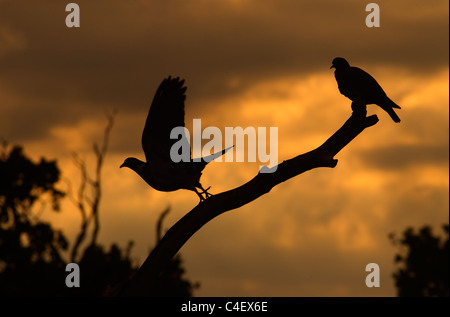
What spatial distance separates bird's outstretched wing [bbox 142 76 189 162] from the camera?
31.0 ft

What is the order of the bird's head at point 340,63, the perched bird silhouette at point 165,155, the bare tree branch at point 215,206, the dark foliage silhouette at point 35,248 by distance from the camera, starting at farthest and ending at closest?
the dark foliage silhouette at point 35,248 → the bird's head at point 340,63 → the perched bird silhouette at point 165,155 → the bare tree branch at point 215,206

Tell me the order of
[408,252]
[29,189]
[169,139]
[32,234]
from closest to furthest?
[169,139]
[32,234]
[29,189]
[408,252]

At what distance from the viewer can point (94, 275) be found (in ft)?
133

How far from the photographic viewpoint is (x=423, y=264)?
4725cm

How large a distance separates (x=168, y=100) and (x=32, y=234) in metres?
30.0

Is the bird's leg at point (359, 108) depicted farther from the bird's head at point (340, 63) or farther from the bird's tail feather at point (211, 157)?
the bird's tail feather at point (211, 157)

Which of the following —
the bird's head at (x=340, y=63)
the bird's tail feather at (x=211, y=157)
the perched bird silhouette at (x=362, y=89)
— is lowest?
the bird's tail feather at (x=211, y=157)

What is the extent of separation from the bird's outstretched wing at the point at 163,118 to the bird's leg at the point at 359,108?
2.29m

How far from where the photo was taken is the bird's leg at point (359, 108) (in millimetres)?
8125

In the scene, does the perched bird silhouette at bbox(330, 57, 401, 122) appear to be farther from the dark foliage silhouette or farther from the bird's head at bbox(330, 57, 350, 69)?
the dark foliage silhouette

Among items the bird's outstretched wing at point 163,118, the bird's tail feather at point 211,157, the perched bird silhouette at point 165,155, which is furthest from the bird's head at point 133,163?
the bird's tail feather at point 211,157

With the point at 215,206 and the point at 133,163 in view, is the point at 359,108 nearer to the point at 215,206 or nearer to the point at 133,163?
the point at 215,206
